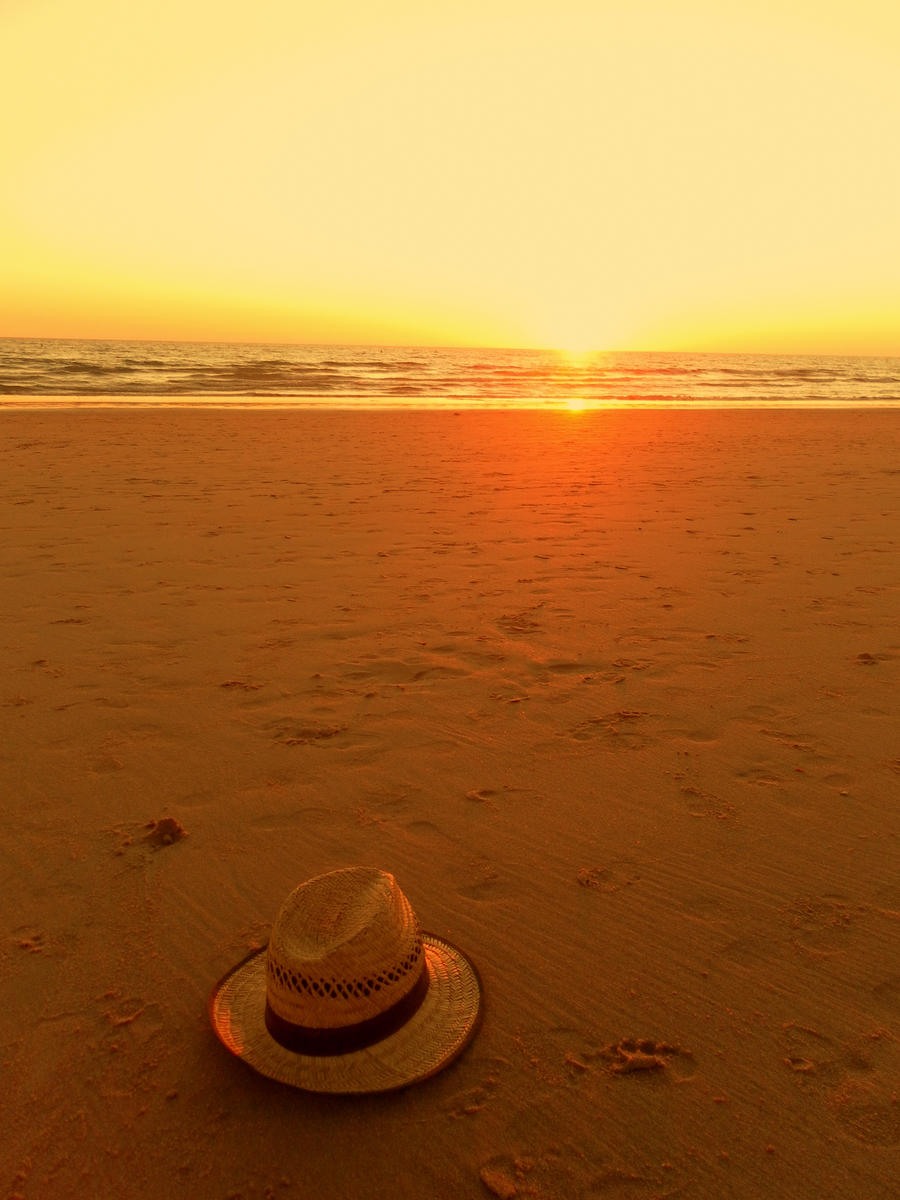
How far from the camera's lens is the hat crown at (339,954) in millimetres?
1771

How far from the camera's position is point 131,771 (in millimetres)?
3141

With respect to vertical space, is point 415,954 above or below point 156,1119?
above

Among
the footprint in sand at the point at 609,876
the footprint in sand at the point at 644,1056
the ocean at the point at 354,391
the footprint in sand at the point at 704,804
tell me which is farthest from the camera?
the ocean at the point at 354,391

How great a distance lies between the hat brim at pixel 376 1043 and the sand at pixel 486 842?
0.06m

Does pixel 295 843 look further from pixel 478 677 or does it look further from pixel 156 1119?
pixel 478 677

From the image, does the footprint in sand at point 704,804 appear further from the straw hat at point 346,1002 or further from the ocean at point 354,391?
the ocean at point 354,391

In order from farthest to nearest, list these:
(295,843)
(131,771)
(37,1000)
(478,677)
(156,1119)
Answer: (478,677)
(131,771)
(295,843)
(37,1000)
(156,1119)

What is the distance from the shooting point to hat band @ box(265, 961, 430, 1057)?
1.82m

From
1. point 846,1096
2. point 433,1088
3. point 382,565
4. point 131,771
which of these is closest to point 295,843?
point 131,771

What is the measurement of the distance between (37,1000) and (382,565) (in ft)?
13.3

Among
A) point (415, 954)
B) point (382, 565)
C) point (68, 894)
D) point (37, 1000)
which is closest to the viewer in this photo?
point (415, 954)

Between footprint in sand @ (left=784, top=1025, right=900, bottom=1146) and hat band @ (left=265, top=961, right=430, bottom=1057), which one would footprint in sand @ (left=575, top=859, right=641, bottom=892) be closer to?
footprint in sand @ (left=784, top=1025, right=900, bottom=1146)

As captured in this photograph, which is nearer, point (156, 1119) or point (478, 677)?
point (156, 1119)

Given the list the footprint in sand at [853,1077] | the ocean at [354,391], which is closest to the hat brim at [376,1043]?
the footprint in sand at [853,1077]
